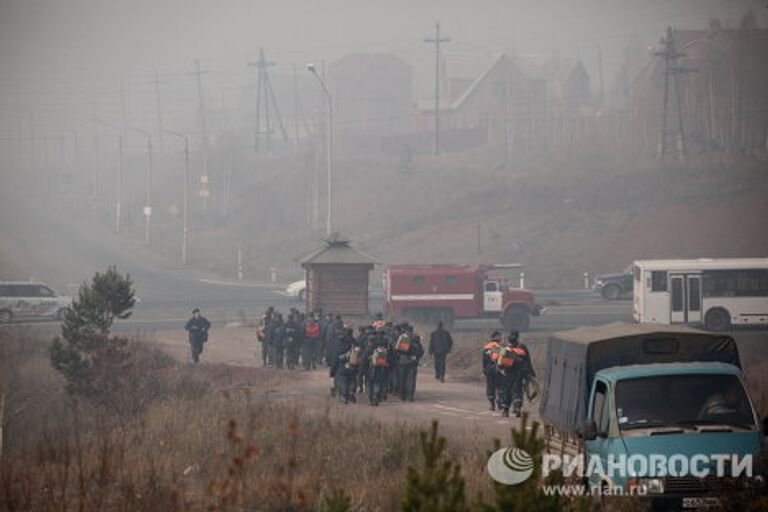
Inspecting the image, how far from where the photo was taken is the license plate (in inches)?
489

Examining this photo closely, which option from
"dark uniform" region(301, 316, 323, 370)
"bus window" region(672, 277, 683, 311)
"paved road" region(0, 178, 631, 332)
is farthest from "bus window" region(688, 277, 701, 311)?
"dark uniform" region(301, 316, 323, 370)

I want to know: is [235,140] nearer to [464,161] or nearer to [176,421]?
[464,161]

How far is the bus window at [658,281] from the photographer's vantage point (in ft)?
140

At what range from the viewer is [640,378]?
13938 millimetres

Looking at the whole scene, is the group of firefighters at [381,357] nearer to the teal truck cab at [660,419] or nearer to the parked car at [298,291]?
the teal truck cab at [660,419]

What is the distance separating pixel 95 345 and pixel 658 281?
22245mm

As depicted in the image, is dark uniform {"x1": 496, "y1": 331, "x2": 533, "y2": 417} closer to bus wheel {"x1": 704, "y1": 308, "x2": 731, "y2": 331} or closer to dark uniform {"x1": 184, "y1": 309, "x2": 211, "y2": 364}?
dark uniform {"x1": 184, "y1": 309, "x2": 211, "y2": 364}

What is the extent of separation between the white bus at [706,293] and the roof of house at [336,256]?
9.33 meters

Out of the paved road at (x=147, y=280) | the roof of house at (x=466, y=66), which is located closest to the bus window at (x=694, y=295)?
the paved road at (x=147, y=280)

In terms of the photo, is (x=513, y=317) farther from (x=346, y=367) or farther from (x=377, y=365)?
(x=377, y=365)

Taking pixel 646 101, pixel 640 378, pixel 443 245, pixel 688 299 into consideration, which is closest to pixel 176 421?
pixel 640 378

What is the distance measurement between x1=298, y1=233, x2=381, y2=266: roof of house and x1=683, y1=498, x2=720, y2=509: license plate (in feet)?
93.7

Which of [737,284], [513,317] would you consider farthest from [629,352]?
[513,317]

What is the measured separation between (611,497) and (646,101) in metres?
91.2
